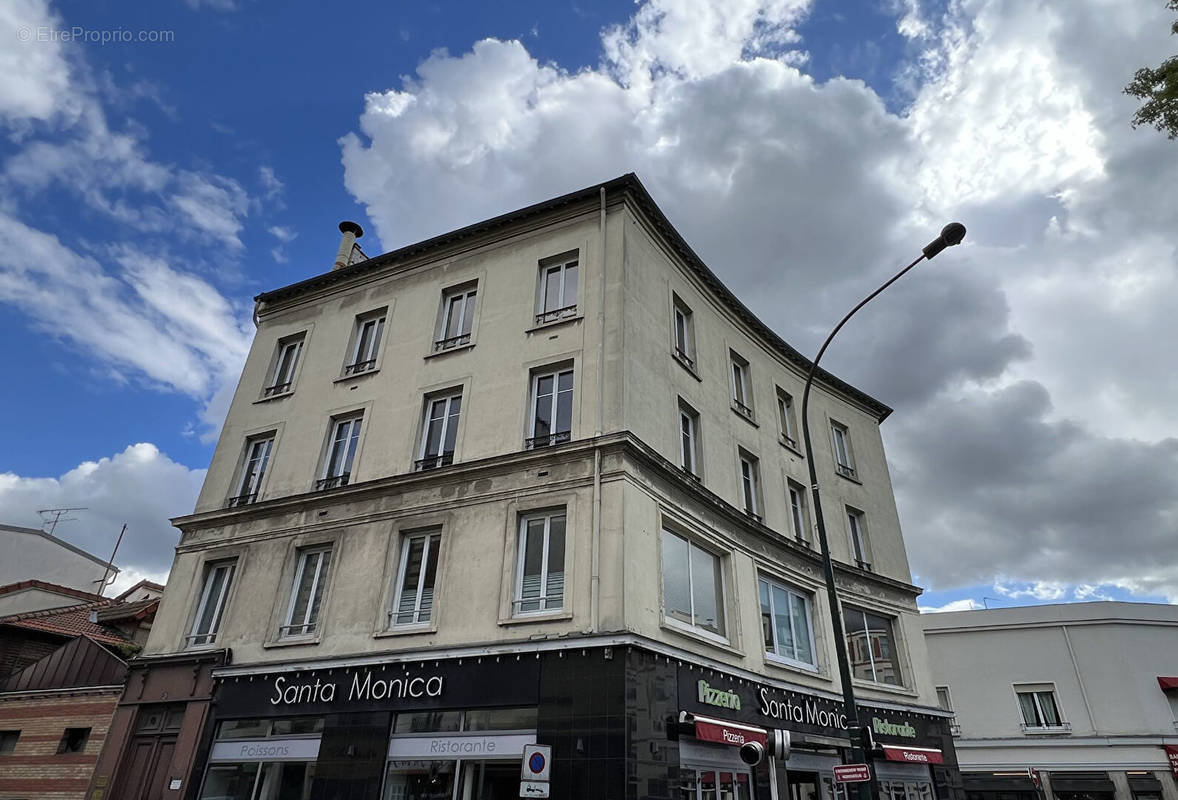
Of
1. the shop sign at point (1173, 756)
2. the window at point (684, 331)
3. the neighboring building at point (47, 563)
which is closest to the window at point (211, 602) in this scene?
the window at point (684, 331)

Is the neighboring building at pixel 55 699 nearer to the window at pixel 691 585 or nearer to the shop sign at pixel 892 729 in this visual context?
the window at pixel 691 585

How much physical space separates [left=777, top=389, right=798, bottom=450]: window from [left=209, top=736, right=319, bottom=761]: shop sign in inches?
580

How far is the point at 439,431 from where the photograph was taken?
54.4 feet

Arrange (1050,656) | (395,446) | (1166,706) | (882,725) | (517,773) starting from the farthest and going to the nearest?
(1050,656), (1166,706), (882,725), (395,446), (517,773)

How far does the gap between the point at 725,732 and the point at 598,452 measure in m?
5.73

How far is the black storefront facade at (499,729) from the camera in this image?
11383 millimetres

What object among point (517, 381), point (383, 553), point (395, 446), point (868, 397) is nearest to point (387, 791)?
point (383, 553)

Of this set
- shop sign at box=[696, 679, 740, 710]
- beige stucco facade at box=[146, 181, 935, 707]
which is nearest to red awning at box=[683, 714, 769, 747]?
shop sign at box=[696, 679, 740, 710]

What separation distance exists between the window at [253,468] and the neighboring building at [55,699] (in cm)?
486

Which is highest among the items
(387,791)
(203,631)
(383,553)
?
(383,553)

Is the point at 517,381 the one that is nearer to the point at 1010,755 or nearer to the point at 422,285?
the point at 422,285

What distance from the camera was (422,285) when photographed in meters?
19.2

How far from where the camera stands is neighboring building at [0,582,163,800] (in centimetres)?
1661

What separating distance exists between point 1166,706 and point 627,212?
103 ft
